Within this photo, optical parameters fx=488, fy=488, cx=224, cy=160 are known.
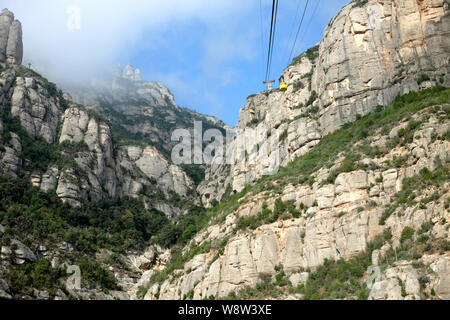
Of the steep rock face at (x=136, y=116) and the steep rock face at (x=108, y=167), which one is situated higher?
the steep rock face at (x=136, y=116)

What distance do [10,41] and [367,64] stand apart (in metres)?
100

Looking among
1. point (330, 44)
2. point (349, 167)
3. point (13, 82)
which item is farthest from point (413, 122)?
point (13, 82)

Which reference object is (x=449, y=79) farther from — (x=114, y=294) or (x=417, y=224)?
(x=114, y=294)

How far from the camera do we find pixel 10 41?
130250mm

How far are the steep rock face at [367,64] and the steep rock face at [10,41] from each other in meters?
83.4

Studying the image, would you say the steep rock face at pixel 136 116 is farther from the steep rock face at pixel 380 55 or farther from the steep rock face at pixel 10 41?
the steep rock face at pixel 380 55

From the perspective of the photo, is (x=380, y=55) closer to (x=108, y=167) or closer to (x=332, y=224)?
(x=332, y=224)

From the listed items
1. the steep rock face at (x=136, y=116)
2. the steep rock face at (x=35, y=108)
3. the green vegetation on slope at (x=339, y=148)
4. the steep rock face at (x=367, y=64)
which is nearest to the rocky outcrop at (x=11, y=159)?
the steep rock face at (x=35, y=108)

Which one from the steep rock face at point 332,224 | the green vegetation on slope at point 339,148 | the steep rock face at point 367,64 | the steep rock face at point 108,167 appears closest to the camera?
the steep rock face at point 332,224

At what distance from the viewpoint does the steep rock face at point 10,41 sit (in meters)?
128

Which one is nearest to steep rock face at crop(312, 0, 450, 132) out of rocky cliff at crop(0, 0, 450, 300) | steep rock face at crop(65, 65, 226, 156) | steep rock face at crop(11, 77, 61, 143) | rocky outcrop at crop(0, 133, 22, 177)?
rocky cliff at crop(0, 0, 450, 300)

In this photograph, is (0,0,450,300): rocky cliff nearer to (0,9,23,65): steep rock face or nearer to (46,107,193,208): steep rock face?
(46,107,193,208): steep rock face

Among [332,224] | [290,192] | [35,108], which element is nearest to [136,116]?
[35,108]

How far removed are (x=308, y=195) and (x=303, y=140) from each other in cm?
1892
